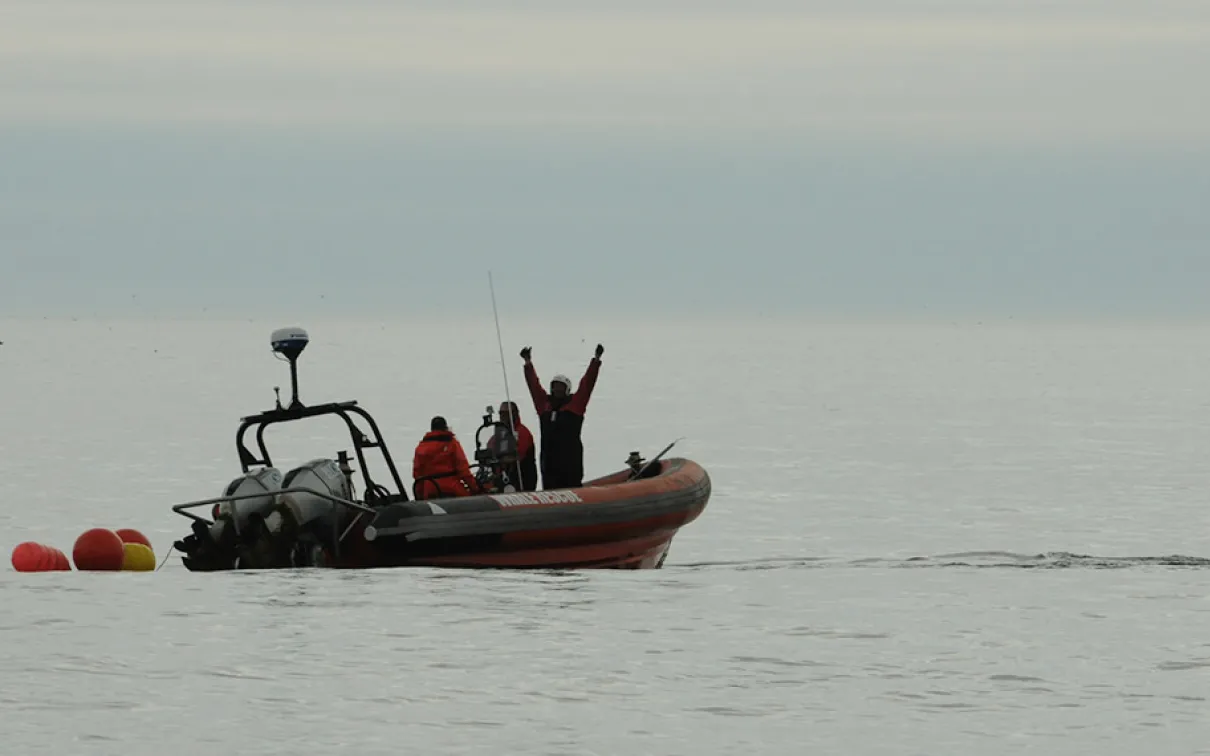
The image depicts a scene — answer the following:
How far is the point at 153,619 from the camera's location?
41.7 feet

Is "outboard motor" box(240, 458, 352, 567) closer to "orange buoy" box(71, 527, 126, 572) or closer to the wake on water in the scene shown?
"orange buoy" box(71, 527, 126, 572)

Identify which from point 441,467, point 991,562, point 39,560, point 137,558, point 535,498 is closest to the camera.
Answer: point 535,498

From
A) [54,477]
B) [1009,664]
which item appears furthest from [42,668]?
[54,477]

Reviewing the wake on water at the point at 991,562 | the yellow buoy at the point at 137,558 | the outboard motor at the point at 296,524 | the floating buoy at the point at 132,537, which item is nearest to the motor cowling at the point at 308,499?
the outboard motor at the point at 296,524

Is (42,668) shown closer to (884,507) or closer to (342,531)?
(342,531)

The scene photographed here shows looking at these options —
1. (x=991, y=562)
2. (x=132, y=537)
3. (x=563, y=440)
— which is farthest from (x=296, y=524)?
(x=991, y=562)

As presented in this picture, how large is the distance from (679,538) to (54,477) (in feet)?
35.4

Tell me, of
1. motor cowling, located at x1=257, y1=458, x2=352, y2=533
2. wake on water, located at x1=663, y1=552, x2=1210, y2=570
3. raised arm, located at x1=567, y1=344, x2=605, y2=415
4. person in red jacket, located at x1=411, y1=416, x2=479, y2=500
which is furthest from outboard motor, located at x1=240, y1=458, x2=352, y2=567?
wake on water, located at x1=663, y1=552, x2=1210, y2=570

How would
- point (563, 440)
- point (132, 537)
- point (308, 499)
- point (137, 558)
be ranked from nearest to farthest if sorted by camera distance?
1. point (308, 499)
2. point (137, 558)
3. point (132, 537)
4. point (563, 440)

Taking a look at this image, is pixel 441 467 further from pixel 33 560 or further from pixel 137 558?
pixel 33 560

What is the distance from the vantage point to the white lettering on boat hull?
1418cm

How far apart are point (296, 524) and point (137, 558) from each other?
1.89 m

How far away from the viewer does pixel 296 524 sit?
1376 centimetres

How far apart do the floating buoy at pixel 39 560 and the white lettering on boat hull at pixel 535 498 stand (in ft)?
11.0
